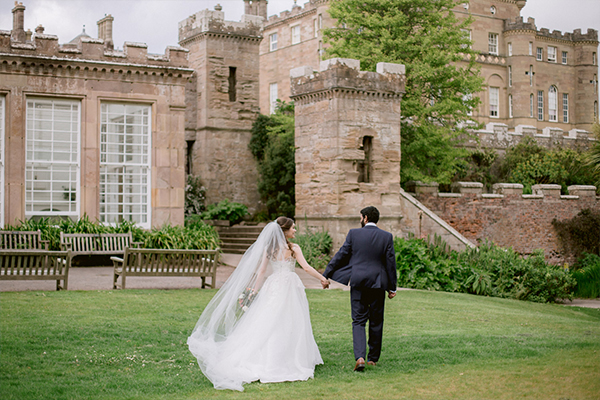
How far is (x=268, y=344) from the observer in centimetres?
666

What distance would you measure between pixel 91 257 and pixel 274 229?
10.8 m

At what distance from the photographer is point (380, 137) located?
18.2 metres

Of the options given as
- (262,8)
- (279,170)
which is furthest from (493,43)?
(279,170)

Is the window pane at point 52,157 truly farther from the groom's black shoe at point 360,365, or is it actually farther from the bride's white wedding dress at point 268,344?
the groom's black shoe at point 360,365

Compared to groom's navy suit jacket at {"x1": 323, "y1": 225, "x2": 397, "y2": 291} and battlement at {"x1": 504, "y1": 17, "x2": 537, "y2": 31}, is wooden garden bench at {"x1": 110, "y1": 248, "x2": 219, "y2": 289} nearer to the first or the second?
groom's navy suit jacket at {"x1": 323, "y1": 225, "x2": 397, "y2": 291}

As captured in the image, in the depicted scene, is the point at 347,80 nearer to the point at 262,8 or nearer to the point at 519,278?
the point at 519,278

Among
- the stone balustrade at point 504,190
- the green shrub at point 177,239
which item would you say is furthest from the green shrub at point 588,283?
the green shrub at point 177,239

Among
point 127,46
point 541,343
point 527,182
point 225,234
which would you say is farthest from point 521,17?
point 541,343

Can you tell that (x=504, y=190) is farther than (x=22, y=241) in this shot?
Yes

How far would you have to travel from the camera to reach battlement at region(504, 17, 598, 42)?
48000 millimetres

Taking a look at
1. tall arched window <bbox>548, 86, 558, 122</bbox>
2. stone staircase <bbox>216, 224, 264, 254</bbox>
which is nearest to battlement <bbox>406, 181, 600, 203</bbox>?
stone staircase <bbox>216, 224, 264, 254</bbox>

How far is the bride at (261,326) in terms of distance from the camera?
648 centimetres

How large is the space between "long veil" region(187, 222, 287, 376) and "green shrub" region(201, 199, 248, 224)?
17.6 meters

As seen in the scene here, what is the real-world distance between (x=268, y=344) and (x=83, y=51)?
13060 millimetres
